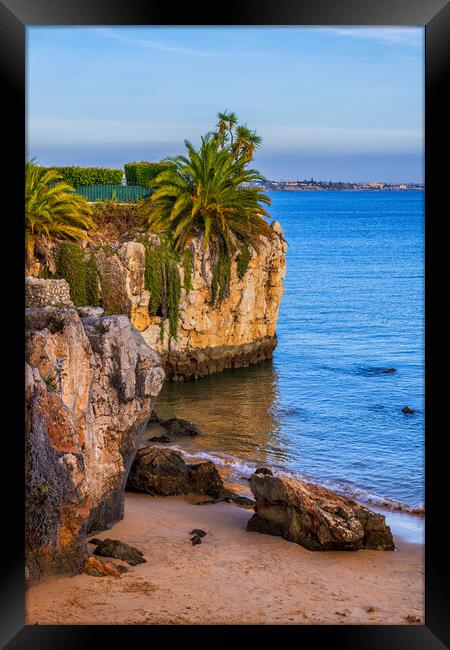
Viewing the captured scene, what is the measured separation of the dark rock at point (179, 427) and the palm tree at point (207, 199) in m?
7.55

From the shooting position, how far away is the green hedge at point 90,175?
3216 centimetres

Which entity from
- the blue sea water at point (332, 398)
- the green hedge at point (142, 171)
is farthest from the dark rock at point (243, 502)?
the green hedge at point (142, 171)

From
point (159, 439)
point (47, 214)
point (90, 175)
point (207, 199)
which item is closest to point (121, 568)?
point (159, 439)

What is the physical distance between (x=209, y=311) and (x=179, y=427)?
7678 mm

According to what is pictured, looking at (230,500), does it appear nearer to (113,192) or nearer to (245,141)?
(113,192)

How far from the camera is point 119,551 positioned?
1272 centimetres

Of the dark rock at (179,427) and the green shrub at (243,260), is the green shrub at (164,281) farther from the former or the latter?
the dark rock at (179,427)

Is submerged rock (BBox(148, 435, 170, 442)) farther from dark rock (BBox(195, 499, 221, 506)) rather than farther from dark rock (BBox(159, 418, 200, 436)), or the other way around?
dark rock (BBox(195, 499, 221, 506))

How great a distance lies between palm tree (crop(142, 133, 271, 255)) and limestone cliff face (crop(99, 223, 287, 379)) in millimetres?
775

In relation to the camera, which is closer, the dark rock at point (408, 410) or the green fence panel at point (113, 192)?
the dark rock at point (408, 410)
